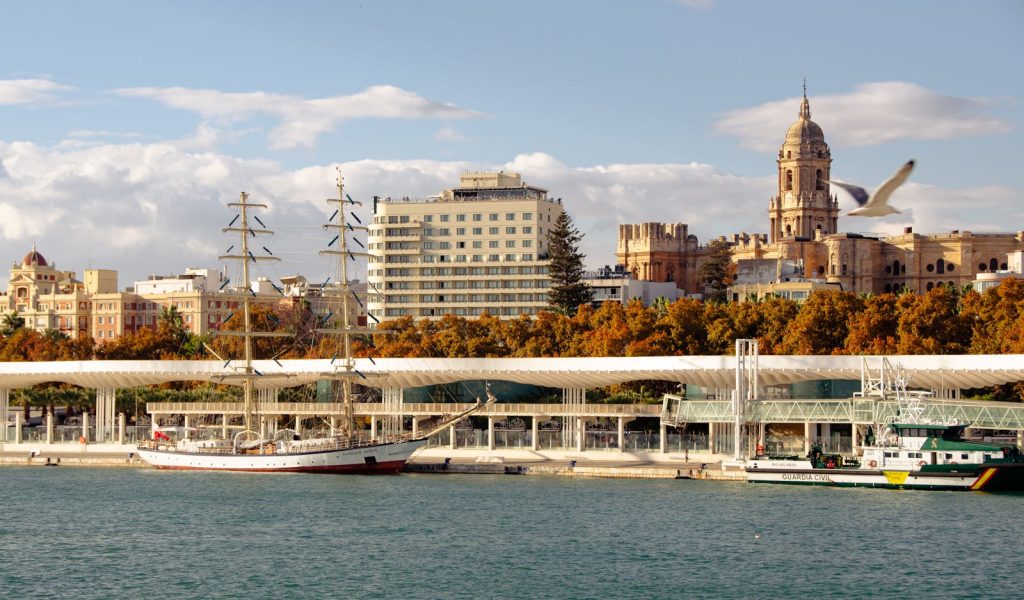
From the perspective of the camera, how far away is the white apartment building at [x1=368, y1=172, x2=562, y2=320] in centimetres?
18312

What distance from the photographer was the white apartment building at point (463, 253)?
601 feet

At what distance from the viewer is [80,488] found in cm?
7875

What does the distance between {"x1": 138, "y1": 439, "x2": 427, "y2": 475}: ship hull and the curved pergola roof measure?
739 centimetres

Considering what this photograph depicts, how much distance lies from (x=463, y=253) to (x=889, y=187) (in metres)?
150

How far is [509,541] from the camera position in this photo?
58.0m

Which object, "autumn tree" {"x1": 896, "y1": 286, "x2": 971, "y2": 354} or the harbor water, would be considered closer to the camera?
the harbor water

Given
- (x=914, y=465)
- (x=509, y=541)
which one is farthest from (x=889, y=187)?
(x=914, y=465)

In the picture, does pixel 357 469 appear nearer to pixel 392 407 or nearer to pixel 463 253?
pixel 392 407

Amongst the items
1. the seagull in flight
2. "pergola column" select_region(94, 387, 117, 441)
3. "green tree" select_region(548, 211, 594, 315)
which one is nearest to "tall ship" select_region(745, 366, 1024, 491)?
the seagull in flight

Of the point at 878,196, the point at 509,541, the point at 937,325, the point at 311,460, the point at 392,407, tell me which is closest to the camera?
the point at 878,196

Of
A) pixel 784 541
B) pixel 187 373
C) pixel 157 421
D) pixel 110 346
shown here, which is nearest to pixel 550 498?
pixel 784 541

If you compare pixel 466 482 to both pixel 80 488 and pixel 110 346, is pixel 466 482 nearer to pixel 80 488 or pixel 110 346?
pixel 80 488

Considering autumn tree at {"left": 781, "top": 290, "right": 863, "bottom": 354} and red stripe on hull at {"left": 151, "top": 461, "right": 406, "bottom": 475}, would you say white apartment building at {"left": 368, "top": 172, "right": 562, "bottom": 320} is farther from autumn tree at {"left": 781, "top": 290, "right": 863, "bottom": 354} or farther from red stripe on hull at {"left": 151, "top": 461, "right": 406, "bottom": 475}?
red stripe on hull at {"left": 151, "top": 461, "right": 406, "bottom": 475}

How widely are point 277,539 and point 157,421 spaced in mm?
52416
